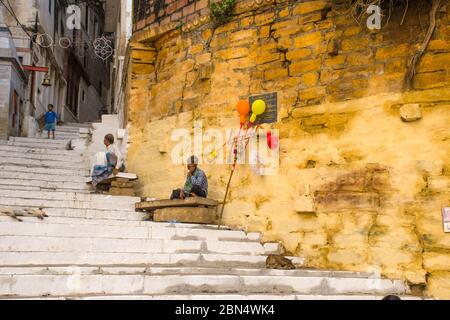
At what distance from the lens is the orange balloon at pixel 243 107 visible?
27.6ft

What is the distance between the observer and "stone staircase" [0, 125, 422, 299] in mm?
5395

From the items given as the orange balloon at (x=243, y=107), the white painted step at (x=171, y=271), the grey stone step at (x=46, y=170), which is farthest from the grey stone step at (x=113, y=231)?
the grey stone step at (x=46, y=170)

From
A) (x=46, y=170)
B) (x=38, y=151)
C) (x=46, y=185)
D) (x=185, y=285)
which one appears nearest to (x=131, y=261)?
(x=185, y=285)

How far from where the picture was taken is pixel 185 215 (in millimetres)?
7930

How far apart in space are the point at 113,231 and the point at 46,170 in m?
3.90

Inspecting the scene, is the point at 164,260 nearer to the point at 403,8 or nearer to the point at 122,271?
the point at 122,271

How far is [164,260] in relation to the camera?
6.66 metres

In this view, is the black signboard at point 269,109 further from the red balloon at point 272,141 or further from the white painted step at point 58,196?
the white painted step at point 58,196

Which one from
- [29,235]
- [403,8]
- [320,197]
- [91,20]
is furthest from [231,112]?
[91,20]

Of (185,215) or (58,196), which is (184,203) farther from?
(58,196)

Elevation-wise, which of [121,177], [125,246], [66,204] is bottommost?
[125,246]

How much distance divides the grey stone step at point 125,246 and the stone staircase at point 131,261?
1 cm

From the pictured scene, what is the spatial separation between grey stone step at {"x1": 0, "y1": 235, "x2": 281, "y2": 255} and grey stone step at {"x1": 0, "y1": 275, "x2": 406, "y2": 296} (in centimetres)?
101

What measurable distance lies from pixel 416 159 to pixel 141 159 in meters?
4.67
